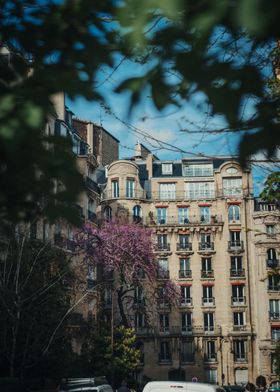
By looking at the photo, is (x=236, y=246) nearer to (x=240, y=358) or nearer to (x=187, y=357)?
(x=240, y=358)

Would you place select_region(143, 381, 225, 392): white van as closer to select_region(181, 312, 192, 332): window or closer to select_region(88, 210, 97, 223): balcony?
select_region(88, 210, 97, 223): balcony

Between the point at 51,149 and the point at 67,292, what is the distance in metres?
35.8

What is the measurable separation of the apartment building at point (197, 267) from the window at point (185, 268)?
10cm

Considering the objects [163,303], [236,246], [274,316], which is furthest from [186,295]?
[274,316]

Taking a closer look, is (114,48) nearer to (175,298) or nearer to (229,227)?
(175,298)

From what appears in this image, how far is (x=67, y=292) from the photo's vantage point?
39188 mm

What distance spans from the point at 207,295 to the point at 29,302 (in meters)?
36.1

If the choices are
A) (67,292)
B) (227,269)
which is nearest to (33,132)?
(67,292)

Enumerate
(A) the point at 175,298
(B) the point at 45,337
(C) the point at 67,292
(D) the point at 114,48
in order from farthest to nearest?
(A) the point at 175,298 < (C) the point at 67,292 < (B) the point at 45,337 < (D) the point at 114,48

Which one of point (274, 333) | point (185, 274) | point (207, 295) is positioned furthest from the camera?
point (185, 274)

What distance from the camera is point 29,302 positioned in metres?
32.9

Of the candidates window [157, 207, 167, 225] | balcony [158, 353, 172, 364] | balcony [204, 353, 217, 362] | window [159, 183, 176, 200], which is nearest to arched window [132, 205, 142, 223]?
window [157, 207, 167, 225]

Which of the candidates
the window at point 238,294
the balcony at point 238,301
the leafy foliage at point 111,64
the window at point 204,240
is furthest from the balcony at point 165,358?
the leafy foliage at point 111,64

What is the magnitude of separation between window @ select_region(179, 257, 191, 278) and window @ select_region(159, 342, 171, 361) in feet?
22.1
